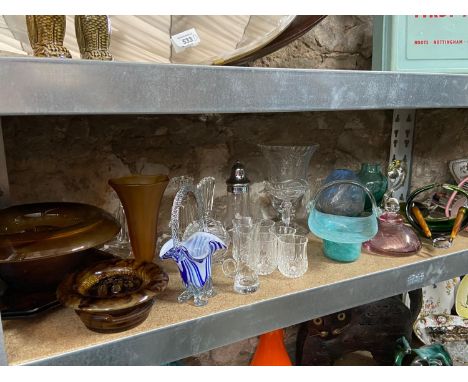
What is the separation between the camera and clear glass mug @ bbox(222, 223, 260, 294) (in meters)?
0.59

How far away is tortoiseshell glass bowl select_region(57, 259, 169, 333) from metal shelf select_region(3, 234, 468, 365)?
0.06 feet

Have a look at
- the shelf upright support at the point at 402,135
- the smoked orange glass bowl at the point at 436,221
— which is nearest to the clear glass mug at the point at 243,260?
the smoked orange glass bowl at the point at 436,221

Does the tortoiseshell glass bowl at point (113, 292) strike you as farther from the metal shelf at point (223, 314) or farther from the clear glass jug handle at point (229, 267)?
the clear glass jug handle at point (229, 267)

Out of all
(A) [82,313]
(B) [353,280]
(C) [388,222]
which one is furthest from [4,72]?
(C) [388,222]

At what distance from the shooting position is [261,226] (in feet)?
2.28

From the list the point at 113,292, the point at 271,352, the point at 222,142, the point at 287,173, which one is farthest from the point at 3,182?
the point at 271,352

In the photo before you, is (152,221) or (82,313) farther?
(152,221)

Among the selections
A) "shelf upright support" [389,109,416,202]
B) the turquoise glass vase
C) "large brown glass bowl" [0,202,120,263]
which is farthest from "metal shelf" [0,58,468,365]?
"shelf upright support" [389,109,416,202]

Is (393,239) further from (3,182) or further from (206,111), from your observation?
(3,182)

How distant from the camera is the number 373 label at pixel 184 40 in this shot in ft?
1.94

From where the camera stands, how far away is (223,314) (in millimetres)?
511

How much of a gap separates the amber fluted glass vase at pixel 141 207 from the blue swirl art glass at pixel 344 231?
29cm
